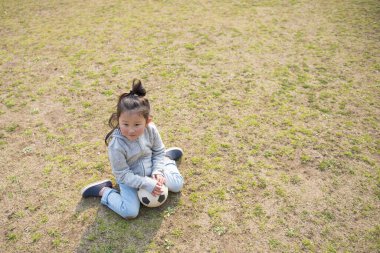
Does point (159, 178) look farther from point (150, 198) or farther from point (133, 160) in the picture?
point (133, 160)

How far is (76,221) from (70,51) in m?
5.79

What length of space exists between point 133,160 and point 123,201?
587 mm

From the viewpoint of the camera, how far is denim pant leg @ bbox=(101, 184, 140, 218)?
4.18 m

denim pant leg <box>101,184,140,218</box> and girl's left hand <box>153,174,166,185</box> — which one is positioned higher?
girl's left hand <box>153,174,166,185</box>

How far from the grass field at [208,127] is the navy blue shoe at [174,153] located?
16 centimetres

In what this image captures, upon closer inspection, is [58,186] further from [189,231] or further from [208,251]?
[208,251]

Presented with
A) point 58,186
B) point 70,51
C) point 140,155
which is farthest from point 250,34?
point 58,186

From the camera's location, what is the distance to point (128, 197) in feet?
14.0

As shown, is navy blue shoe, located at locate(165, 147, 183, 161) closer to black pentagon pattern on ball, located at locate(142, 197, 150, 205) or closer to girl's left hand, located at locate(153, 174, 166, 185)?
girl's left hand, located at locate(153, 174, 166, 185)

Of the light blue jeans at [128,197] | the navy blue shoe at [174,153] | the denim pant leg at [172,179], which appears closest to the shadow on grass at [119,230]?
the light blue jeans at [128,197]

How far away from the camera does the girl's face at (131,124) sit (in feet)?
12.7

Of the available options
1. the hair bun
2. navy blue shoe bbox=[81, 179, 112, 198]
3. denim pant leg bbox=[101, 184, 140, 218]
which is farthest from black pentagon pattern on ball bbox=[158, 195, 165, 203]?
the hair bun

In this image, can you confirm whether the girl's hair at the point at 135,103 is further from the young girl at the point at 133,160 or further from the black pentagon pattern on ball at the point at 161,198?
the black pentagon pattern on ball at the point at 161,198

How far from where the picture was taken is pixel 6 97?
6.75 meters
